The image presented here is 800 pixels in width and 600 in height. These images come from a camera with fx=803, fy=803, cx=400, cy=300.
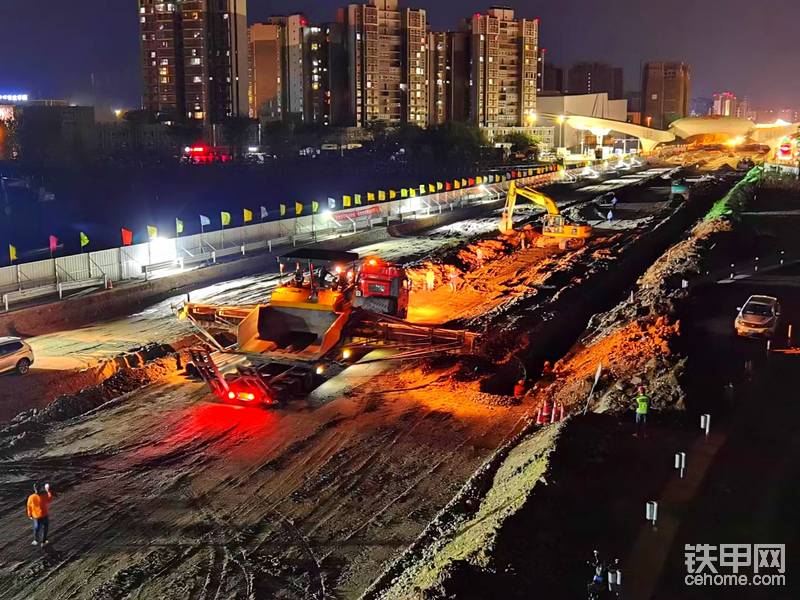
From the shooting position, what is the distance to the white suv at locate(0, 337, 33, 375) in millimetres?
20703

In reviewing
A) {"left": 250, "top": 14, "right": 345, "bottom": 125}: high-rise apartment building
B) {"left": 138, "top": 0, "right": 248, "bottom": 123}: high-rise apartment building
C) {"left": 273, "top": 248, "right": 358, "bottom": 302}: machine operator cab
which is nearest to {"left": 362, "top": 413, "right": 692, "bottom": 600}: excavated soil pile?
{"left": 273, "top": 248, "right": 358, "bottom": 302}: machine operator cab

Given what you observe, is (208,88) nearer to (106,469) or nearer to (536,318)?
(536,318)

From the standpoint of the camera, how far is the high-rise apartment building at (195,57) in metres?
137

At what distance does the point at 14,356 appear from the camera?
2095cm

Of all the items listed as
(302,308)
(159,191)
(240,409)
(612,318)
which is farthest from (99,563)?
(159,191)

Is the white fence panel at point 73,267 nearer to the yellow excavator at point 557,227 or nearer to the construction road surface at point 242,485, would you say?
the construction road surface at point 242,485

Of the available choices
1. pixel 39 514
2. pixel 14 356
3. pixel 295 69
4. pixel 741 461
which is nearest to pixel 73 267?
pixel 14 356

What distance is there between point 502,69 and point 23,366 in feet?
490

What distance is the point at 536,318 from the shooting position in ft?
84.9

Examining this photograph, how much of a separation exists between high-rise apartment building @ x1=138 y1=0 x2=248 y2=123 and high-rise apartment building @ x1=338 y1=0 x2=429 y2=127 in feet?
63.9

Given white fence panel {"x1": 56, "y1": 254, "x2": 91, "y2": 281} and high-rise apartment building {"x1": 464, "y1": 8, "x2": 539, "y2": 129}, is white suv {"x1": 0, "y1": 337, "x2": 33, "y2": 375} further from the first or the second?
high-rise apartment building {"x1": 464, "y1": 8, "x2": 539, "y2": 129}

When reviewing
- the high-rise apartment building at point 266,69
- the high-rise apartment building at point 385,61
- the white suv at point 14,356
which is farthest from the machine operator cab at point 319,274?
the high-rise apartment building at point 266,69

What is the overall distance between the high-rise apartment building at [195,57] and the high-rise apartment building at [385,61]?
19.5 m

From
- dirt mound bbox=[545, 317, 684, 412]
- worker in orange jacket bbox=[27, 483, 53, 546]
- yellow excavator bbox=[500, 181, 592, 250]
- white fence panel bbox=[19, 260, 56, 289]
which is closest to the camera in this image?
worker in orange jacket bbox=[27, 483, 53, 546]
